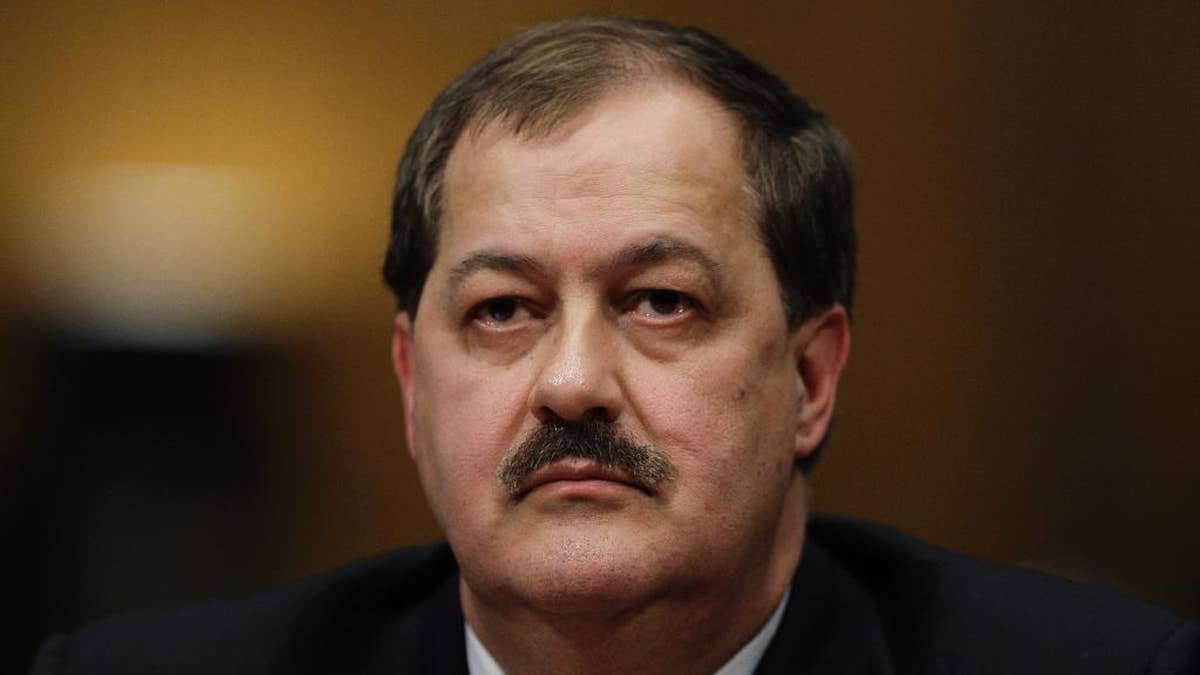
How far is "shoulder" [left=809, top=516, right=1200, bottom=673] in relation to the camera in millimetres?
2031

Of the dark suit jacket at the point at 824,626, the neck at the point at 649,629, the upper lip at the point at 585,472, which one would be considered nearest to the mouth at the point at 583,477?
the upper lip at the point at 585,472

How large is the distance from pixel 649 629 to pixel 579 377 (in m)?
0.34

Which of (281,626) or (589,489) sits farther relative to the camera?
(281,626)

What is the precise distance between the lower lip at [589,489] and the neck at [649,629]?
0.14m

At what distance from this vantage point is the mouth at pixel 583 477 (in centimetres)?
195

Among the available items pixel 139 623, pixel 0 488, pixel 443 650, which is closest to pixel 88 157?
pixel 0 488

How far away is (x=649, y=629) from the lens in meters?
2.04

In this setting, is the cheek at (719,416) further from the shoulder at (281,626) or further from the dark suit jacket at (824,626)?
the shoulder at (281,626)

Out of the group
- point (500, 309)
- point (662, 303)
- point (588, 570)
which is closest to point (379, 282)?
point (500, 309)

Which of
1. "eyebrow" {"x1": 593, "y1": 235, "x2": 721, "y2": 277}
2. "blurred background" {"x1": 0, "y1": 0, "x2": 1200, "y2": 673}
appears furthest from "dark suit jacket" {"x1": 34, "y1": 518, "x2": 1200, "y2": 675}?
"blurred background" {"x1": 0, "y1": 0, "x2": 1200, "y2": 673}

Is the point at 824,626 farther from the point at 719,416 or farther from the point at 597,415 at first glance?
the point at 597,415

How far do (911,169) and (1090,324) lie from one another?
0.48 m

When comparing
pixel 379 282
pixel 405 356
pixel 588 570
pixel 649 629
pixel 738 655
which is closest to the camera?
pixel 588 570

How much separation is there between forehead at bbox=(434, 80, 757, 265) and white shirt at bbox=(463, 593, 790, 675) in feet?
1.73
